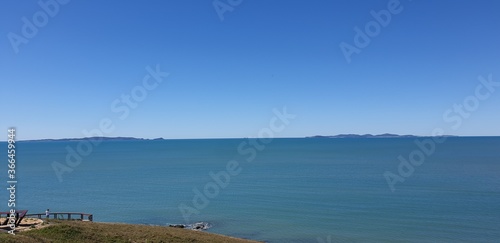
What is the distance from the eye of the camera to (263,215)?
50938 millimetres

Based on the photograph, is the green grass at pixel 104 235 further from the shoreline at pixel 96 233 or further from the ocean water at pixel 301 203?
the ocean water at pixel 301 203

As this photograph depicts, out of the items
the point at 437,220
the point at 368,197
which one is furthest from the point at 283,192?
the point at 437,220

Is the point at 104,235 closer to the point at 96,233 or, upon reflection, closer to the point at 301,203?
the point at 96,233

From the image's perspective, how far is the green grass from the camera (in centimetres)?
2562

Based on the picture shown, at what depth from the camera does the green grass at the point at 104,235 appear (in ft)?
84.0

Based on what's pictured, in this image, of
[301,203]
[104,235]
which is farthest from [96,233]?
[301,203]

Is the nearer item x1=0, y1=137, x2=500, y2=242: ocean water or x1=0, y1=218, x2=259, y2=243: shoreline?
x1=0, y1=218, x2=259, y2=243: shoreline

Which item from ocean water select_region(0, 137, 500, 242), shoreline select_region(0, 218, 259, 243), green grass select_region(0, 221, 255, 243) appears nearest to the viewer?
green grass select_region(0, 221, 255, 243)

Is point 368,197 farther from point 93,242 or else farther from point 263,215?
point 93,242

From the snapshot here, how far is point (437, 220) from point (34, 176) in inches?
3783

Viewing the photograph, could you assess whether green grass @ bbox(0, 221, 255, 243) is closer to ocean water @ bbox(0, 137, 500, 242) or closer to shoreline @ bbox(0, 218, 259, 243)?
shoreline @ bbox(0, 218, 259, 243)

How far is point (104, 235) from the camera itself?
1094 inches

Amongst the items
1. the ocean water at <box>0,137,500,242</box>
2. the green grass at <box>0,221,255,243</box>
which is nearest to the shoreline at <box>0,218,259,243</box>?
the green grass at <box>0,221,255,243</box>

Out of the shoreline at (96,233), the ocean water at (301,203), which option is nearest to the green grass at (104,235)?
the shoreline at (96,233)
